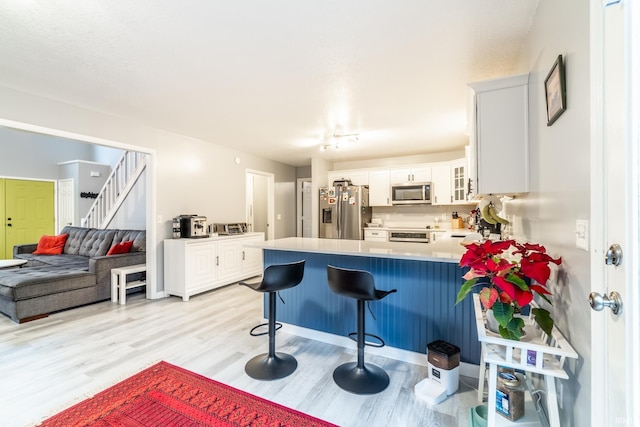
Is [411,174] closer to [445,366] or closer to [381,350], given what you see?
[381,350]

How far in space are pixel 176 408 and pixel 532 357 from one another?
200cm

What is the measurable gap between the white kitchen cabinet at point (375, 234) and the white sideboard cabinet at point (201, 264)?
234 cm

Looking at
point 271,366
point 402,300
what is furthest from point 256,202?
point 402,300

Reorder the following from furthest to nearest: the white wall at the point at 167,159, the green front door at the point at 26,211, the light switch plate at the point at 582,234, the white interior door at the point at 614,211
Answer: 1. the green front door at the point at 26,211
2. the white wall at the point at 167,159
3. the light switch plate at the point at 582,234
4. the white interior door at the point at 614,211

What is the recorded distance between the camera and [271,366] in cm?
225

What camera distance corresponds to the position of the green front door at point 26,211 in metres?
6.50

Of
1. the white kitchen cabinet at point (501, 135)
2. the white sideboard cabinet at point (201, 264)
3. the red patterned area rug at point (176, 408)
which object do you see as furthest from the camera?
the white sideboard cabinet at point (201, 264)

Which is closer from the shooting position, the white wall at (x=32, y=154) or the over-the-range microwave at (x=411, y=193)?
the over-the-range microwave at (x=411, y=193)

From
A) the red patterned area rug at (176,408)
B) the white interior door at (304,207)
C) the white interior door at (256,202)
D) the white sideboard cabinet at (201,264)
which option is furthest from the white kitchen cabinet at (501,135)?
the white interior door at (256,202)

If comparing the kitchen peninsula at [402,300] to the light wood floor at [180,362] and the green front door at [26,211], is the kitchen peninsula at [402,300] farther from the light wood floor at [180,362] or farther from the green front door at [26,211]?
the green front door at [26,211]

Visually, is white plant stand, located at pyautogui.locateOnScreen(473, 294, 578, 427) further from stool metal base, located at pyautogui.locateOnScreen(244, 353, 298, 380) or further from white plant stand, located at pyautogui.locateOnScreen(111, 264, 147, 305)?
white plant stand, located at pyautogui.locateOnScreen(111, 264, 147, 305)

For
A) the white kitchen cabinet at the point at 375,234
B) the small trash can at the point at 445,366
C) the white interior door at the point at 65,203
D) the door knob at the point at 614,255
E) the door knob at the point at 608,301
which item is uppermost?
the white interior door at the point at 65,203

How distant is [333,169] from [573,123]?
5465 mm

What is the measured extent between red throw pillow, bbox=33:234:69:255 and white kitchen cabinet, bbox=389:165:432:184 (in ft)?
21.7
